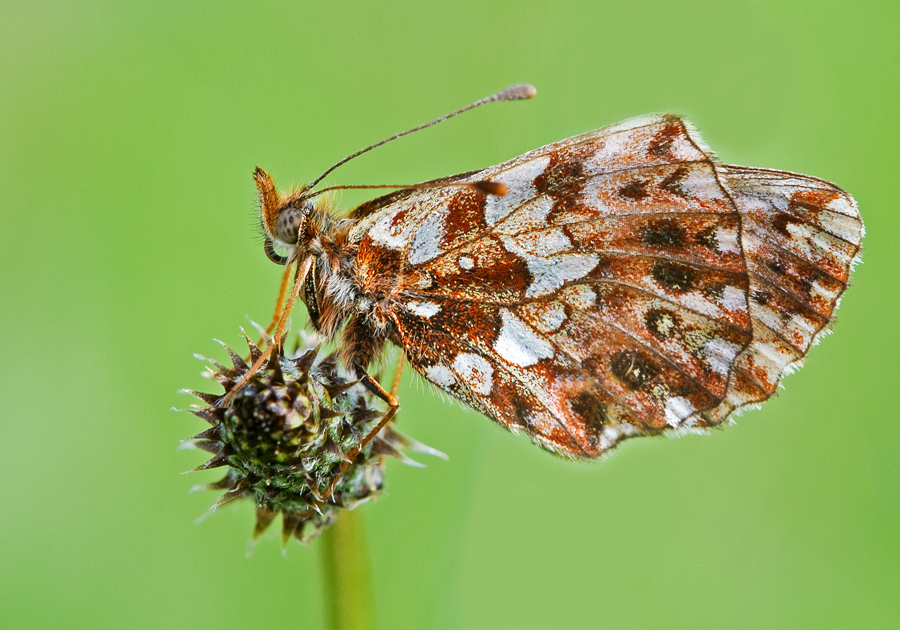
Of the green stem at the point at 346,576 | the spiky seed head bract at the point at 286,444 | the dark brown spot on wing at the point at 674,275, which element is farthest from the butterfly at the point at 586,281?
the green stem at the point at 346,576

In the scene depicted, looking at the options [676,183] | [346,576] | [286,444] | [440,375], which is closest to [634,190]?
[676,183]

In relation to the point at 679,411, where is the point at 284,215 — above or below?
above

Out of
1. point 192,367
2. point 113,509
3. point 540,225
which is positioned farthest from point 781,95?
point 113,509

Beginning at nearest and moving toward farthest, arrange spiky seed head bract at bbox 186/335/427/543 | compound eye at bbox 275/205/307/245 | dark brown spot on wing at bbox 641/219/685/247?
spiky seed head bract at bbox 186/335/427/543, dark brown spot on wing at bbox 641/219/685/247, compound eye at bbox 275/205/307/245

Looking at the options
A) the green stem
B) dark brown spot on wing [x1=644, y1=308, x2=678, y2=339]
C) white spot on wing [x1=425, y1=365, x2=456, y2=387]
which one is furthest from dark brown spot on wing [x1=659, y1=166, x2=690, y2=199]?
the green stem

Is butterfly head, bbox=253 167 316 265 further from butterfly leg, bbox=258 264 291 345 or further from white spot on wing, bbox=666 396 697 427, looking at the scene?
white spot on wing, bbox=666 396 697 427

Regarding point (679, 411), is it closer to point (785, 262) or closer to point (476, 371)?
point (785, 262)
